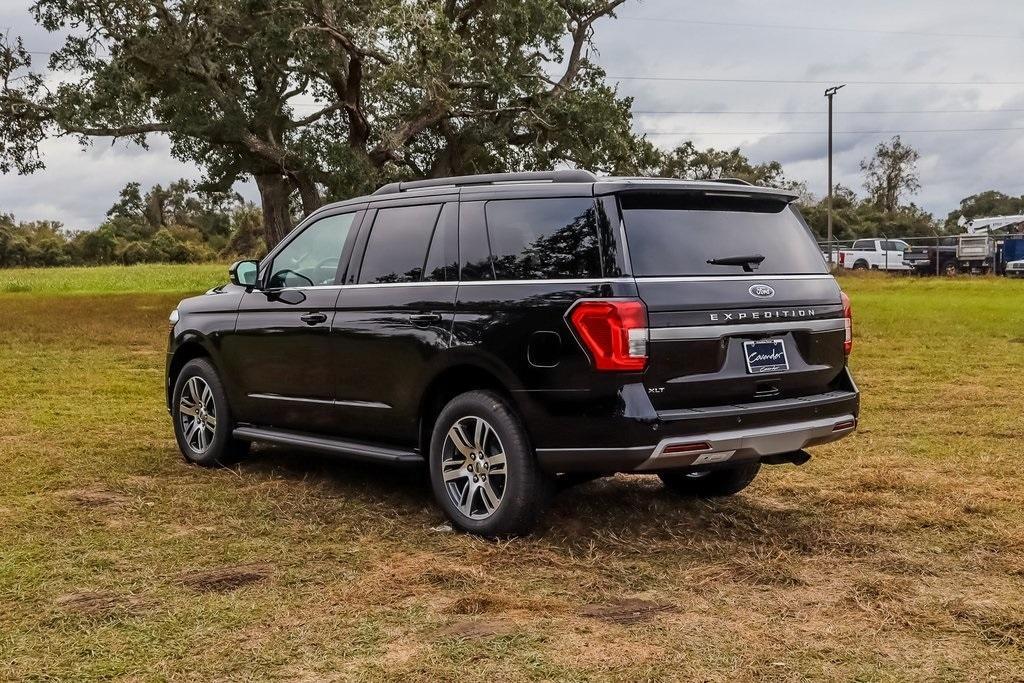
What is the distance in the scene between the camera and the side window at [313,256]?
683 centimetres

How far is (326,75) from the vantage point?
2509 cm

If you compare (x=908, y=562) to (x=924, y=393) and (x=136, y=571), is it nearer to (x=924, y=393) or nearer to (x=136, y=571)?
(x=136, y=571)

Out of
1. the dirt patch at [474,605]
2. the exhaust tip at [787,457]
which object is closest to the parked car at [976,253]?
the exhaust tip at [787,457]

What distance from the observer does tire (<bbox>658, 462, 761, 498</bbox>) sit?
21.5 ft

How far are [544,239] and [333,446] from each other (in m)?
1.96

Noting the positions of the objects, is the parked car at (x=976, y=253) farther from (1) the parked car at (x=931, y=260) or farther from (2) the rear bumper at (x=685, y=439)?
(2) the rear bumper at (x=685, y=439)

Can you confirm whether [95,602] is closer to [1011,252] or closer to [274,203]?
[274,203]

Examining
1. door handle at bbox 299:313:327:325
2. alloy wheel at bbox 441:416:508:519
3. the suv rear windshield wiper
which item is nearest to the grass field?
alloy wheel at bbox 441:416:508:519

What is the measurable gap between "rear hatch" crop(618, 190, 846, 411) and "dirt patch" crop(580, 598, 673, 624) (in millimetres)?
959

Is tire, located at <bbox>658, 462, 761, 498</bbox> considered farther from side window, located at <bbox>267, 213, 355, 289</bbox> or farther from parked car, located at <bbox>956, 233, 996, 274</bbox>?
parked car, located at <bbox>956, 233, 996, 274</bbox>

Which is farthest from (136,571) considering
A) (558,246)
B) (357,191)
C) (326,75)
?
(326,75)

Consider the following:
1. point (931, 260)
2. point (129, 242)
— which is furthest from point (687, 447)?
point (129, 242)

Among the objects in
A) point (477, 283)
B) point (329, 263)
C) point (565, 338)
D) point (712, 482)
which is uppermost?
point (329, 263)

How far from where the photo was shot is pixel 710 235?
218 inches
